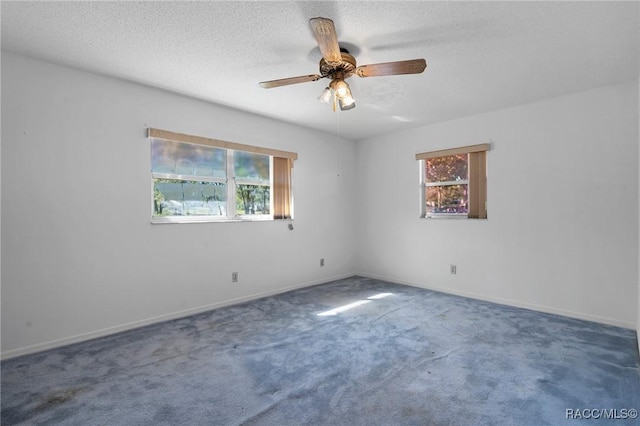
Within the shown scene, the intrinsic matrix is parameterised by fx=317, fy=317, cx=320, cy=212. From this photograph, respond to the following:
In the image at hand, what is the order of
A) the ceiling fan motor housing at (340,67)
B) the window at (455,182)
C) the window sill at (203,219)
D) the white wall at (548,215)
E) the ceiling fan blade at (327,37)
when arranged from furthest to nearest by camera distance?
the window at (455,182) < the window sill at (203,219) < the white wall at (548,215) < the ceiling fan motor housing at (340,67) < the ceiling fan blade at (327,37)

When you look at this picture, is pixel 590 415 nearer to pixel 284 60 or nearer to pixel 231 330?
pixel 231 330

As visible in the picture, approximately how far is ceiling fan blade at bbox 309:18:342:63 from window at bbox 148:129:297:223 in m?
2.16

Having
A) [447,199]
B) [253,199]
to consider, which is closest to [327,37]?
[253,199]

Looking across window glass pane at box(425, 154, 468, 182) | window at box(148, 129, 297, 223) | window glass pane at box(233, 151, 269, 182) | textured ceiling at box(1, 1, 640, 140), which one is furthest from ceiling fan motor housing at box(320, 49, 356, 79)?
window glass pane at box(425, 154, 468, 182)

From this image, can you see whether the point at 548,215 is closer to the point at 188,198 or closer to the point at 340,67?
the point at 340,67

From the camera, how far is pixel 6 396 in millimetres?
2037

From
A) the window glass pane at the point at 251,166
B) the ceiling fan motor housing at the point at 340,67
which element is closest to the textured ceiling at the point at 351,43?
the ceiling fan motor housing at the point at 340,67

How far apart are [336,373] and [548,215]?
304 centimetres

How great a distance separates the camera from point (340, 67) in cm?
234

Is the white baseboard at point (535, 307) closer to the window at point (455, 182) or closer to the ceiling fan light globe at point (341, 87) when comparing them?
the window at point (455, 182)

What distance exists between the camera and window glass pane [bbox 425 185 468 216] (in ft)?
14.6

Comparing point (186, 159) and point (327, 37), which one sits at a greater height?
point (327, 37)

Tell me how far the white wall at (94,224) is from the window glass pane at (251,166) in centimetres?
20

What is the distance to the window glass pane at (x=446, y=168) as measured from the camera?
4.44 metres
